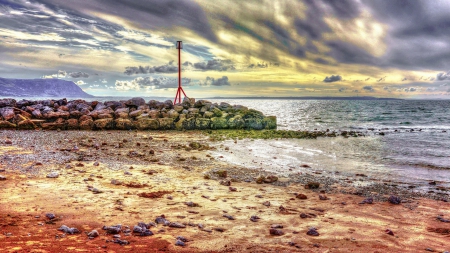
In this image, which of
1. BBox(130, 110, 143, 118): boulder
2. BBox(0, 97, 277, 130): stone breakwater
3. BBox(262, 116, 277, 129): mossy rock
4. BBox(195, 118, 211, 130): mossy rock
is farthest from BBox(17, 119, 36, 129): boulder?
BBox(262, 116, 277, 129): mossy rock

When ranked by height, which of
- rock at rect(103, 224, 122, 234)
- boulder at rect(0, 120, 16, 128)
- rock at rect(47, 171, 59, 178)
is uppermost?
boulder at rect(0, 120, 16, 128)

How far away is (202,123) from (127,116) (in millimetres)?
5978

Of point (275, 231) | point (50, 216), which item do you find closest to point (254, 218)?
point (275, 231)

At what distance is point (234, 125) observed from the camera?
24734 mm

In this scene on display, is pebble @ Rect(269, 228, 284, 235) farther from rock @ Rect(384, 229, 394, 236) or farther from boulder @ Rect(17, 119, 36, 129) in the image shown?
boulder @ Rect(17, 119, 36, 129)

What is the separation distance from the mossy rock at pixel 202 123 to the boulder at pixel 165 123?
6.69 ft

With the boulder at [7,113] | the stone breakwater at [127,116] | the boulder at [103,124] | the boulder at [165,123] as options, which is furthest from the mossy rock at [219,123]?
the boulder at [7,113]

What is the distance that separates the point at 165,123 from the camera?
22.8m

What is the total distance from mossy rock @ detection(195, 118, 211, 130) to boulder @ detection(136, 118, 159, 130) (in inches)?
126

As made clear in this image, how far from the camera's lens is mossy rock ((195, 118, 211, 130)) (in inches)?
934

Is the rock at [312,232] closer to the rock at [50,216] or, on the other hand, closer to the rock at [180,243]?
the rock at [180,243]

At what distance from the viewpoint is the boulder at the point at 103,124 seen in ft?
69.5

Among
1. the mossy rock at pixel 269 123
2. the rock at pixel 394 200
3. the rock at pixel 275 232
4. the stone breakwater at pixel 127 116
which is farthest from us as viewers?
the mossy rock at pixel 269 123

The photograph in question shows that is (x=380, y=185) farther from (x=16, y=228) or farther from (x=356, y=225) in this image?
(x=16, y=228)
